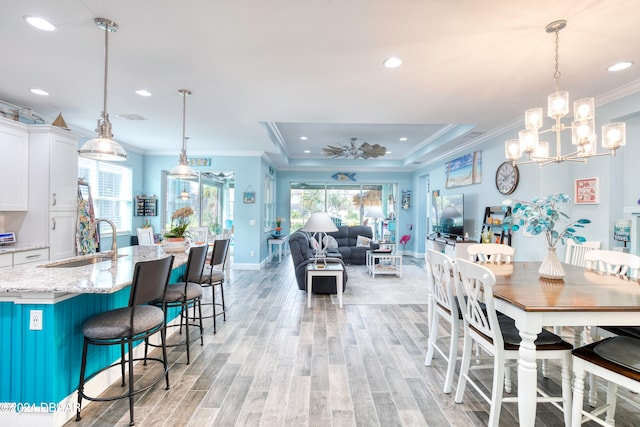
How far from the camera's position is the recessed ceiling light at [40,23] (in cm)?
210

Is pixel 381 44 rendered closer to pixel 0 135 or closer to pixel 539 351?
pixel 539 351

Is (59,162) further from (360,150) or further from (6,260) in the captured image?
(360,150)

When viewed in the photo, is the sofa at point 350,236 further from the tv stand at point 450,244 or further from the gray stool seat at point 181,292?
the gray stool seat at point 181,292

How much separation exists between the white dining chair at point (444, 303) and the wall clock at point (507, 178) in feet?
9.73

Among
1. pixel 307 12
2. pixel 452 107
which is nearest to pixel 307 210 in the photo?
pixel 452 107

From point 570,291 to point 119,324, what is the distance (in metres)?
2.74

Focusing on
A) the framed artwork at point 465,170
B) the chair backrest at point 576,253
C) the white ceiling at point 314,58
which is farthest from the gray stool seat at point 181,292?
the framed artwork at point 465,170

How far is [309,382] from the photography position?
234 cm

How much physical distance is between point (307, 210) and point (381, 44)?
738 cm

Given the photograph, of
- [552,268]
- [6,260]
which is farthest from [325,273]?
[6,260]

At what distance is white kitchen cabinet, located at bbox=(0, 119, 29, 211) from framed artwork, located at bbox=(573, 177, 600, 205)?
693cm

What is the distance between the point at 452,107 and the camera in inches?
151

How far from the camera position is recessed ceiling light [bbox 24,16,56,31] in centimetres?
210

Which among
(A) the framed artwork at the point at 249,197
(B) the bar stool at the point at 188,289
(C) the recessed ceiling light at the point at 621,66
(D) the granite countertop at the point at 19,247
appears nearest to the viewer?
(B) the bar stool at the point at 188,289
